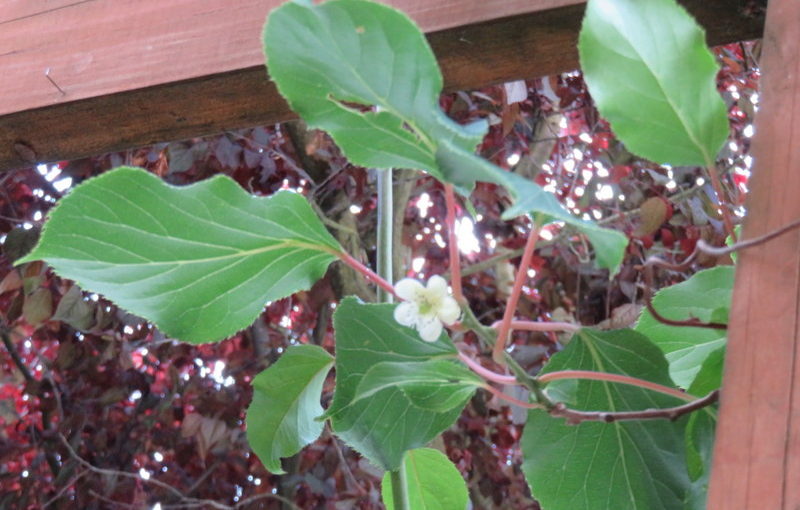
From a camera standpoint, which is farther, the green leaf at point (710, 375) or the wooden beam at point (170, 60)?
the wooden beam at point (170, 60)

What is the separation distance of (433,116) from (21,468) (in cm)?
275

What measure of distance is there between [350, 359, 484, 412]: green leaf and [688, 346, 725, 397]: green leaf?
0.11 m

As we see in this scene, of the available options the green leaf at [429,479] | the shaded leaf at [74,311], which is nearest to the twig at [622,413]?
the green leaf at [429,479]

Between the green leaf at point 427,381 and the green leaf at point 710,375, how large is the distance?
0.11 metres

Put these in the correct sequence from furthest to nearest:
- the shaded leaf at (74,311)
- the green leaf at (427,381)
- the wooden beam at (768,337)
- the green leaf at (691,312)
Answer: the shaded leaf at (74,311), the green leaf at (691,312), the green leaf at (427,381), the wooden beam at (768,337)

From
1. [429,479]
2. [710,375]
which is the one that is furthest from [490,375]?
[429,479]

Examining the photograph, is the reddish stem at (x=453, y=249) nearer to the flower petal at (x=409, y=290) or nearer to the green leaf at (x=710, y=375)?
the flower petal at (x=409, y=290)

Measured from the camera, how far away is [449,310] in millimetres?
421

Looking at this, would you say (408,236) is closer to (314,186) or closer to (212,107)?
(314,186)

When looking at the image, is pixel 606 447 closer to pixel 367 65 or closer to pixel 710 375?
pixel 710 375

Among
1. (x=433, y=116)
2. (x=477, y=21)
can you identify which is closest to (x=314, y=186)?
(x=477, y=21)

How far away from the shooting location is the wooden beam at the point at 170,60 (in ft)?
2.16

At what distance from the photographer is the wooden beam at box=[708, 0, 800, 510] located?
338 millimetres

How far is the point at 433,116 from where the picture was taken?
1.27ft
